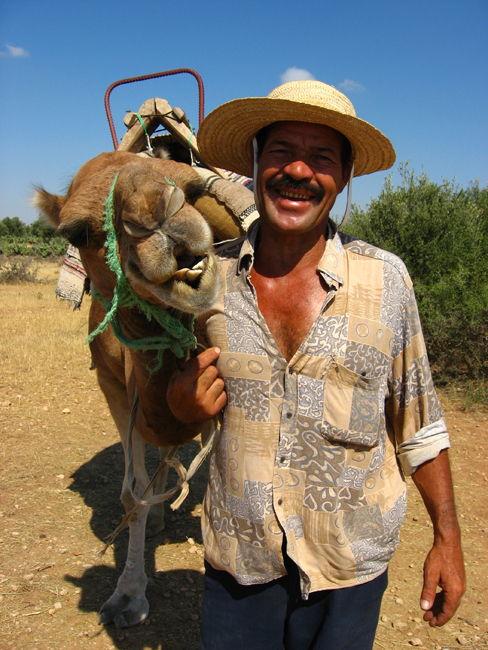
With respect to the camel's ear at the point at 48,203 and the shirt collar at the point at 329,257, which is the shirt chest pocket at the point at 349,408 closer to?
the shirt collar at the point at 329,257

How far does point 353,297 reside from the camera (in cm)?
183

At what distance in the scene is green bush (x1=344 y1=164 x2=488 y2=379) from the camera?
7508 millimetres

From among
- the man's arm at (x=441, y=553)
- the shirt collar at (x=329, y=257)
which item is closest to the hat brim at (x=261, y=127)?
the shirt collar at (x=329, y=257)

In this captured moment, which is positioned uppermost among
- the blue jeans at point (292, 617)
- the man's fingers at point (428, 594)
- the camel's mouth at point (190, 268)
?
the camel's mouth at point (190, 268)

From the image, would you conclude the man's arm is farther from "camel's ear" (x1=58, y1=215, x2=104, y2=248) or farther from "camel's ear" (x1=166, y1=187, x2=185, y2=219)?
"camel's ear" (x1=58, y1=215, x2=104, y2=248)

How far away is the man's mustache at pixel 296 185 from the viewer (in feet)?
6.25

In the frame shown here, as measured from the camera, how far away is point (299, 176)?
190 cm

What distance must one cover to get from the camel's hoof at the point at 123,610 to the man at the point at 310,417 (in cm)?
156

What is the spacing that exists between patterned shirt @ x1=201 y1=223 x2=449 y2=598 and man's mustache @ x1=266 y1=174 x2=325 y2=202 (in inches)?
8.7

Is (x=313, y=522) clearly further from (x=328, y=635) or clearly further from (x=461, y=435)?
(x=461, y=435)

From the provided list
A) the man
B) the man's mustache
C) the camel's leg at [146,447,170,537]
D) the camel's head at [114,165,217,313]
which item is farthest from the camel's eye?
the camel's leg at [146,447,170,537]

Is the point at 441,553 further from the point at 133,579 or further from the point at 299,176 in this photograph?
the point at 133,579

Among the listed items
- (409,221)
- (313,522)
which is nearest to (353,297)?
(313,522)

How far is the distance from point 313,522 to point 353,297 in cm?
80
